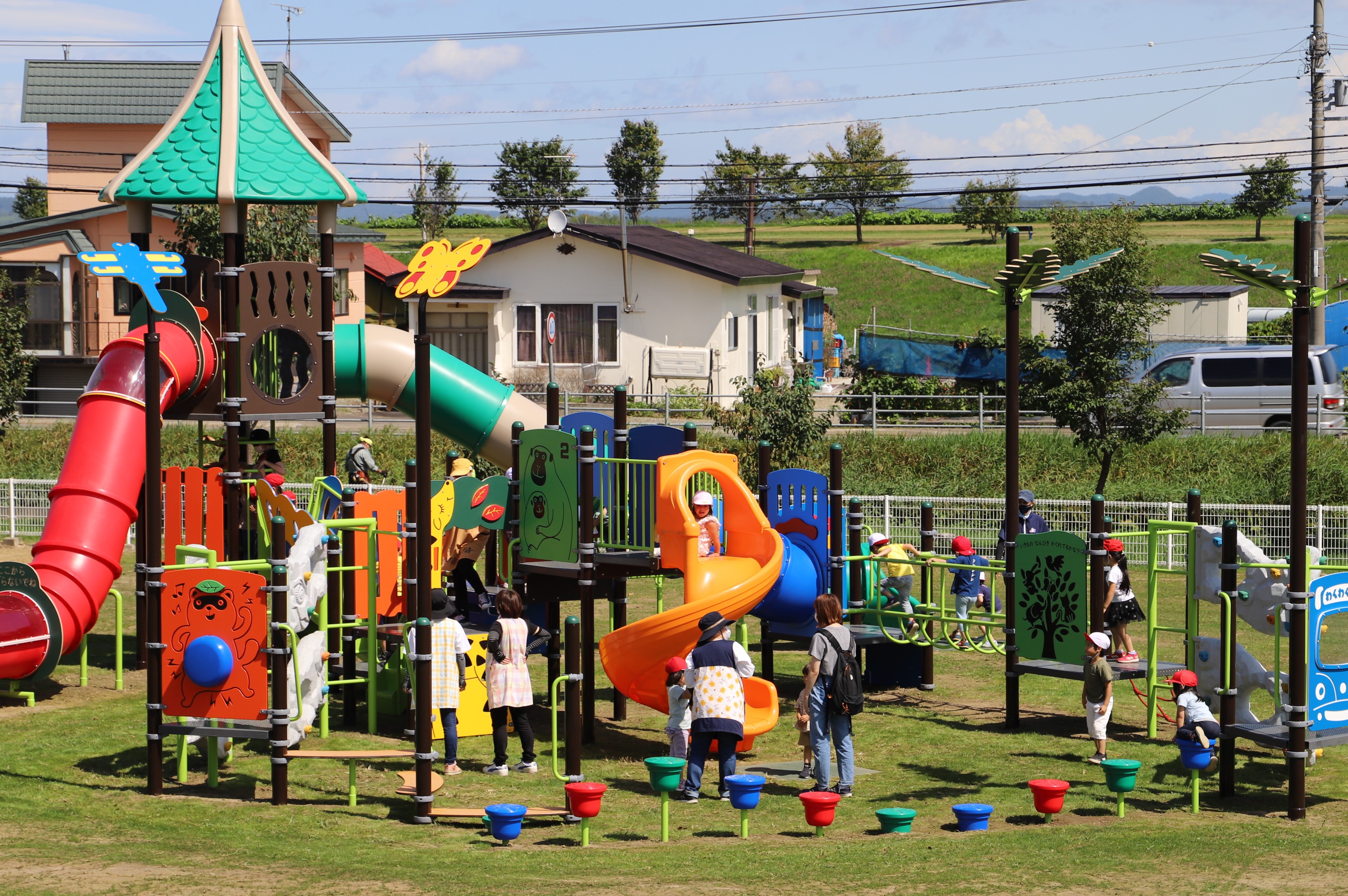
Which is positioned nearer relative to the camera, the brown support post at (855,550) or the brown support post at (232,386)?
the brown support post at (232,386)

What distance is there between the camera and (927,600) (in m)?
16.4

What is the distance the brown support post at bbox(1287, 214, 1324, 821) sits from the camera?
1095cm

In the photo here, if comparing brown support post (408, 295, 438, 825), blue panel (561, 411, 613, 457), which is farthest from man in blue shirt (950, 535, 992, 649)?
brown support post (408, 295, 438, 825)

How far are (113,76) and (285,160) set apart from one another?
33.2 meters

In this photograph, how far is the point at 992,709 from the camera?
15328 millimetres

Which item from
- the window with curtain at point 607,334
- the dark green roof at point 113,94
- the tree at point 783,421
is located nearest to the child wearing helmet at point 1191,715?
the tree at point 783,421

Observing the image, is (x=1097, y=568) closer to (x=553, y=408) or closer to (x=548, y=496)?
(x=548, y=496)

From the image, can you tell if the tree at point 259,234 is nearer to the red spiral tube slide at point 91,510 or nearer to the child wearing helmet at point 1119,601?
the red spiral tube slide at point 91,510

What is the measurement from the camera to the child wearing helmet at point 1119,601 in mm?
14906

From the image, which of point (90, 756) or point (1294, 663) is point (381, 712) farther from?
point (1294, 663)

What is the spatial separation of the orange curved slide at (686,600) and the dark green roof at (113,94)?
3437 centimetres

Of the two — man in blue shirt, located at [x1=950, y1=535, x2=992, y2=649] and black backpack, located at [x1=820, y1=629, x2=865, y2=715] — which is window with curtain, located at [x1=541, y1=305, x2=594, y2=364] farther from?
black backpack, located at [x1=820, y1=629, x2=865, y2=715]

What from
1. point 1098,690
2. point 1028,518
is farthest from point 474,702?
point 1028,518

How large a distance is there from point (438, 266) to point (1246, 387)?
24417 millimetres
